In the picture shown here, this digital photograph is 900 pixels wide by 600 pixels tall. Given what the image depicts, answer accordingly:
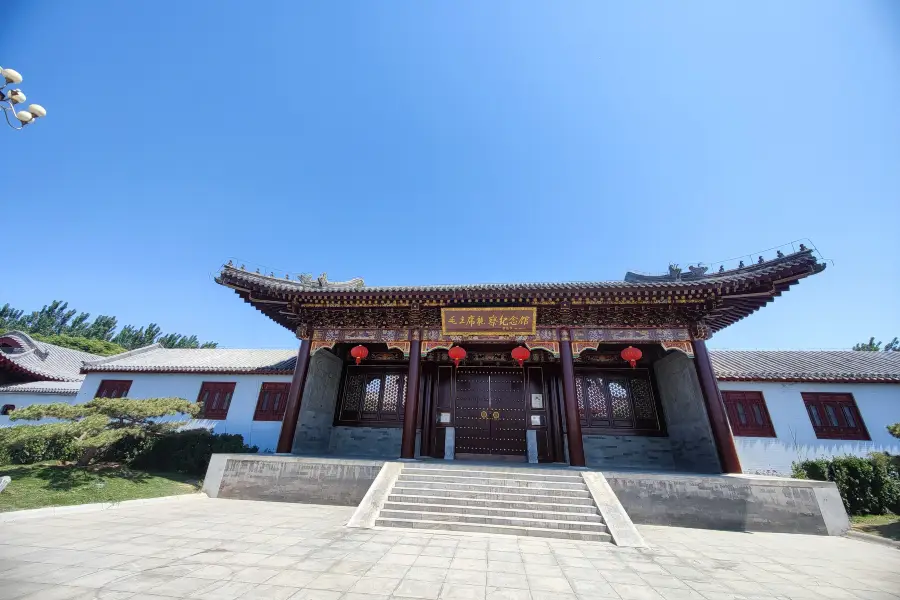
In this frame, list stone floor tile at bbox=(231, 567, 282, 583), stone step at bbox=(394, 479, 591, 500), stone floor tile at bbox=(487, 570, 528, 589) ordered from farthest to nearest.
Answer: stone step at bbox=(394, 479, 591, 500) → stone floor tile at bbox=(487, 570, 528, 589) → stone floor tile at bbox=(231, 567, 282, 583)

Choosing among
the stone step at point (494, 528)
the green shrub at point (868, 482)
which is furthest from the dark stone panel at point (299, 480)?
the green shrub at point (868, 482)

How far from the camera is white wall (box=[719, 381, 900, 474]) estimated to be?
33.5 ft

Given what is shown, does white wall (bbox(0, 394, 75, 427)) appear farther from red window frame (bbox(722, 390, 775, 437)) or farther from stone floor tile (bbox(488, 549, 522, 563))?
red window frame (bbox(722, 390, 775, 437))

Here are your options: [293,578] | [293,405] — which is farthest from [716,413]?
[293,405]

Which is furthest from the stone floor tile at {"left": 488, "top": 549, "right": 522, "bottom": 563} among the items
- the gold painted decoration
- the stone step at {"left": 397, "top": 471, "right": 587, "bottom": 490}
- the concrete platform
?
the gold painted decoration

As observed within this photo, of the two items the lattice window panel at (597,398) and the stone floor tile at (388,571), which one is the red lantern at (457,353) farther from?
the stone floor tile at (388,571)

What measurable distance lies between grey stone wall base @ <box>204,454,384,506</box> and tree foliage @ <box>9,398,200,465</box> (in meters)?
2.50

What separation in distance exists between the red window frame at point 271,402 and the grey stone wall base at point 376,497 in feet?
22.3

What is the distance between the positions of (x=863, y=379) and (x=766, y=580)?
1151cm

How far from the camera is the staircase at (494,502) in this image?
5512 millimetres

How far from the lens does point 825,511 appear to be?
20.3 ft

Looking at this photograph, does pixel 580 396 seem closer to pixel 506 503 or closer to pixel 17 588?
pixel 506 503

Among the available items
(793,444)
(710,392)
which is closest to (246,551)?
(710,392)

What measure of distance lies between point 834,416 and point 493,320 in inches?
441
